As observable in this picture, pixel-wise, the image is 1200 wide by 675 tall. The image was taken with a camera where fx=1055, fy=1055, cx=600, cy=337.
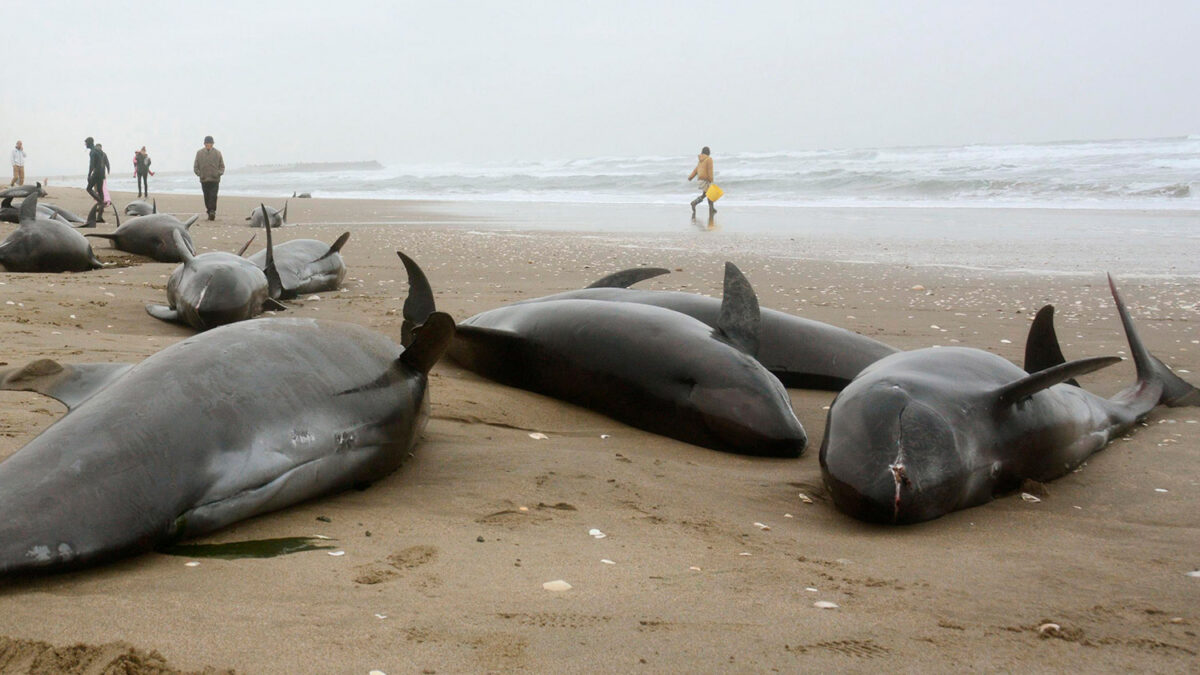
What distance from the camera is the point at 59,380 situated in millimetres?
3359

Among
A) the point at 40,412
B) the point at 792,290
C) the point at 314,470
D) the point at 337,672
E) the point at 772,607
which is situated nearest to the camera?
the point at 337,672

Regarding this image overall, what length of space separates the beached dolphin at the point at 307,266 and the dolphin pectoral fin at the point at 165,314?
1358 millimetres

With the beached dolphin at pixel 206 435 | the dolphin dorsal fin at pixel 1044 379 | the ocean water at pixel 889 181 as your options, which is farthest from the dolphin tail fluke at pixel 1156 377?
the ocean water at pixel 889 181

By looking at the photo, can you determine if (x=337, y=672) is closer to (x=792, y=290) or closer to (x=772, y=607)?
(x=772, y=607)

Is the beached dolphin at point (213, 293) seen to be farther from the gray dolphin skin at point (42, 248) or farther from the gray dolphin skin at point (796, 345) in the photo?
the gray dolphin skin at point (42, 248)

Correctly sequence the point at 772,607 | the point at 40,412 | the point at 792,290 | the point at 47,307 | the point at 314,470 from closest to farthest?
the point at 772,607, the point at 314,470, the point at 40,412, the point at 47,307, the point at 792,290

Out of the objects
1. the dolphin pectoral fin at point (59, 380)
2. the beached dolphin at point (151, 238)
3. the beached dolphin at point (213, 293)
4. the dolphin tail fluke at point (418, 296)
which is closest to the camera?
the dolphin pectoral fin at point (59, 380)

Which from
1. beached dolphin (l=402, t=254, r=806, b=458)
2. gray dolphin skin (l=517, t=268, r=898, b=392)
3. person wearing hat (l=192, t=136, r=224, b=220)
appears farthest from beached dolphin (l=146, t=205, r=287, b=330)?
person wearing hat (l=192, t=136, r=224, b=220)

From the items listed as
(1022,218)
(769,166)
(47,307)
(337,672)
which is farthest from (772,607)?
(769,166)

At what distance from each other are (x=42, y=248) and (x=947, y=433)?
954 cm

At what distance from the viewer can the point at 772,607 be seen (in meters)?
2.70

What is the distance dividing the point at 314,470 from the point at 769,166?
44.5m

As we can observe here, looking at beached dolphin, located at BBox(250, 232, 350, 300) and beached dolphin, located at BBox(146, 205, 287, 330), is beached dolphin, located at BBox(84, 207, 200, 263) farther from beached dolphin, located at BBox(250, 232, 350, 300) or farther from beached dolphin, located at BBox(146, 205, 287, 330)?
beached dolphin, located at BBox(146, 205, 287, 330)

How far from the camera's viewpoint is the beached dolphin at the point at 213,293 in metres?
6.95
